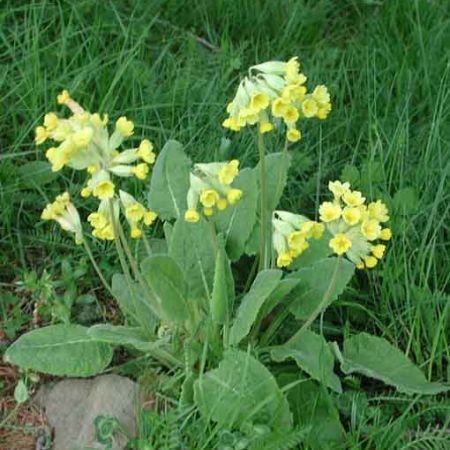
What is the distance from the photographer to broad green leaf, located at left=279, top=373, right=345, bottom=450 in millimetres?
2377

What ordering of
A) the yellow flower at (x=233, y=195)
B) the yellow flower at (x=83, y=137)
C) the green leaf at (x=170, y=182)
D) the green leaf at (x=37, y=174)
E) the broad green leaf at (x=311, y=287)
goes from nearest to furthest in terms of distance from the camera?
the yellow flower at (x=83, y=137)
the yellow flower at (x=233, y=195)
the broad green leaf at (x=311, y=287)
the green leaf at (x=170, y=182)
the green leaf at (x=37, y=174)

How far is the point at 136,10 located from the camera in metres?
3.71

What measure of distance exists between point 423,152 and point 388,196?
27cm

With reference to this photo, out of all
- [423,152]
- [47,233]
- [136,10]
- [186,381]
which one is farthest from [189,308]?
[136,10]

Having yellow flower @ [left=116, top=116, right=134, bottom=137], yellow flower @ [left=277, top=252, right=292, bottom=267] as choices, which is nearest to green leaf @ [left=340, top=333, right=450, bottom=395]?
yellow flower @ [left=277, top=252, right=292, bottom=267]

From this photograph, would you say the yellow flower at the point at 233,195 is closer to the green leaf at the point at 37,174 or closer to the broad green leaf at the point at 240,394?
the broad green leaf at the point at 240,394

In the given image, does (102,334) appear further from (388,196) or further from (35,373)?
(388,196)

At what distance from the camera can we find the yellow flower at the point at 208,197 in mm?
2174

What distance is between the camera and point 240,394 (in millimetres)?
2297

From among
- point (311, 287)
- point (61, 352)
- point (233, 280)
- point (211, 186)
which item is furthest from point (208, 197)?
point (61, 352)

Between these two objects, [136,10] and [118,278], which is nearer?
[118,278]

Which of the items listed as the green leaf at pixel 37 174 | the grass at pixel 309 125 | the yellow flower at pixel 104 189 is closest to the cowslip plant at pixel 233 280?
the yellow flower at pixel 104 189

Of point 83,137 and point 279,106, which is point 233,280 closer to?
point 279,106

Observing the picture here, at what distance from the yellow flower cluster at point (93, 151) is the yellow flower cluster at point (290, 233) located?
13.3 inches
